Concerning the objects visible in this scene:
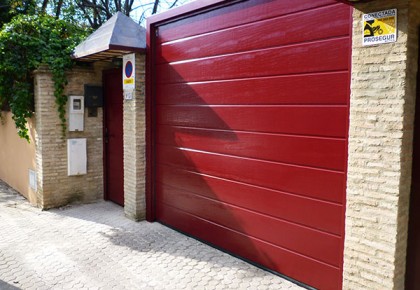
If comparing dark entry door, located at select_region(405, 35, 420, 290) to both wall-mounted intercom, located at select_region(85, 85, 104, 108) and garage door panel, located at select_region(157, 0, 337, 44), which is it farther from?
wall-mounted intercom, located at select_region(85, 85, 104, 108)

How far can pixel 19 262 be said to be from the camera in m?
4.84

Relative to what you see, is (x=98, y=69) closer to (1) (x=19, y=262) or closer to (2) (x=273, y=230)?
(1) (x=19, y=262)

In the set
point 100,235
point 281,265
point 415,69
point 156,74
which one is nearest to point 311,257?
point 281,265

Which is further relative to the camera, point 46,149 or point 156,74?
point 46,149

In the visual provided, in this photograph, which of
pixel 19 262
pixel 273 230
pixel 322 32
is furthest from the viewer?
pixel 19 262

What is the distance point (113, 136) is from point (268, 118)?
395 centimetres

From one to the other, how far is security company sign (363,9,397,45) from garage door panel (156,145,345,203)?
1.25 meters

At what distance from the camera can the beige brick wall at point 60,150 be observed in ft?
22.9

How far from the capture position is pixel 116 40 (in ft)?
19.3

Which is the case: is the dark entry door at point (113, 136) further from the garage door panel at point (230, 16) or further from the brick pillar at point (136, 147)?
the garage door panel at point (230, 16)

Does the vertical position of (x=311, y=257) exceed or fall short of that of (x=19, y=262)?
it exceeds it

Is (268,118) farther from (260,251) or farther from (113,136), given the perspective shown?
(113,136)

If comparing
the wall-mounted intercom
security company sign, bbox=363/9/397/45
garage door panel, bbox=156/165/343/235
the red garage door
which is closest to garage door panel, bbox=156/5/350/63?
the red garage door

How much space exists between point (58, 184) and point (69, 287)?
345cm
